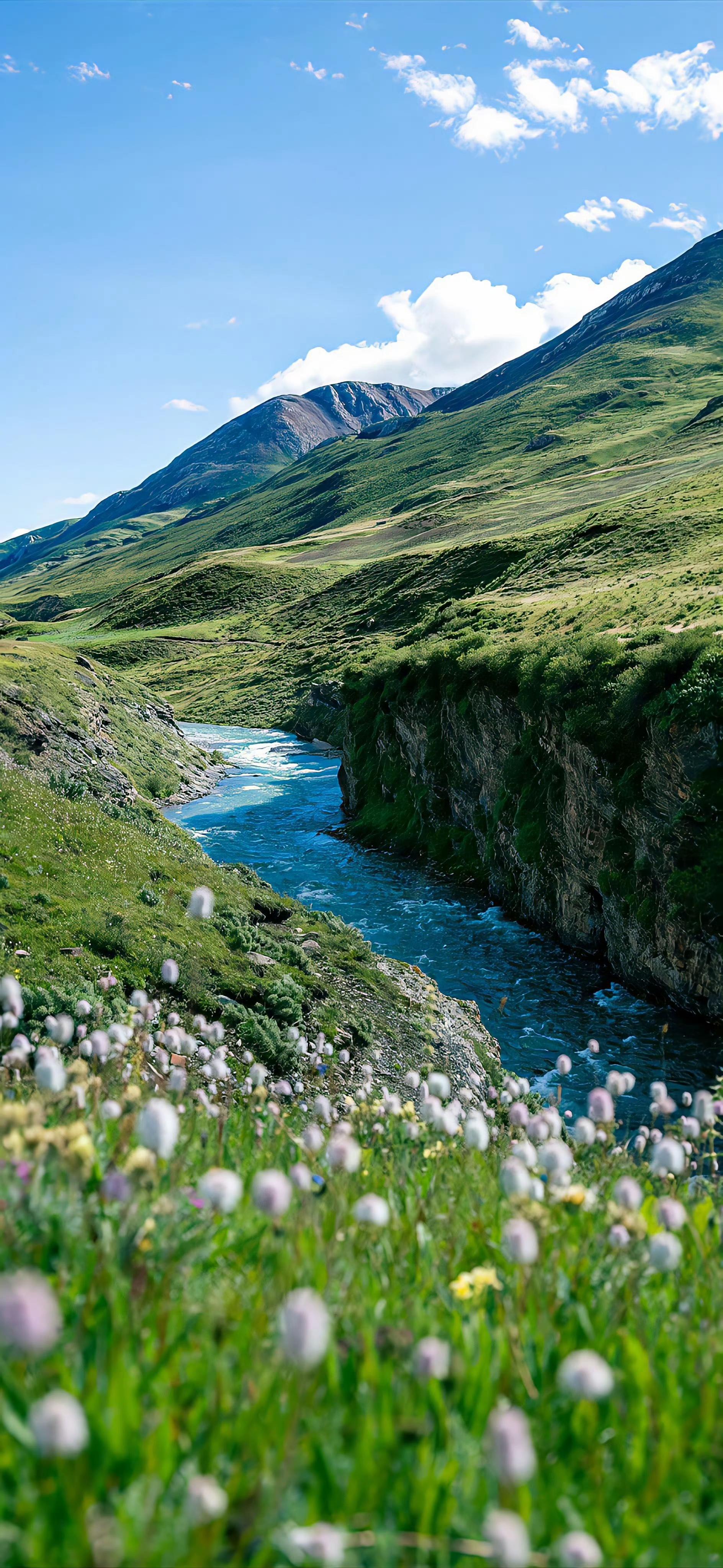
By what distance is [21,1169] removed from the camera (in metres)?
3.72

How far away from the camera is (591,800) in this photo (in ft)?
85.3

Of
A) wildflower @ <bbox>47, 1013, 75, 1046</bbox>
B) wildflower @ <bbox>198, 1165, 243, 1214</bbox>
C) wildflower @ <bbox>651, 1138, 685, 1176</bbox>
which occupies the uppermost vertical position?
wildflower @ <bbox>198, 1165, 243, 1214</bbox>

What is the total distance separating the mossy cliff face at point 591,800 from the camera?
2133 cm

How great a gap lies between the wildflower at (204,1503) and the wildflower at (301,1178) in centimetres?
189

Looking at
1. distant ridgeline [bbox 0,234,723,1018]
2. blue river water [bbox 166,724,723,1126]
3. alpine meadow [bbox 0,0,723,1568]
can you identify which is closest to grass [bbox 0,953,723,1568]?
alpine meadow [bbox 0,0,723,1568]

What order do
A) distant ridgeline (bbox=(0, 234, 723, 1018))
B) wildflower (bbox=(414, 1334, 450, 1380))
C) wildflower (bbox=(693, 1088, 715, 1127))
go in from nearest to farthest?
wildflower (bbox=(414, 1334, 450, 1380)), wildflower (bbox=(693, 1088, 715, 1127)), distant ridgeline (bbox=(0, 234, 723, 1018))

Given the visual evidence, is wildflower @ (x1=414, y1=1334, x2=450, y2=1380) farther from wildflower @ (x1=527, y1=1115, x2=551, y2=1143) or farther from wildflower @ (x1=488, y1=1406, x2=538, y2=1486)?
wildflower @ (x1=527, y1=1115, x2=551, y2=1143)

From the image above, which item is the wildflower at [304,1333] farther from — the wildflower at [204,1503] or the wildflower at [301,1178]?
the wildflower at [301,1178]

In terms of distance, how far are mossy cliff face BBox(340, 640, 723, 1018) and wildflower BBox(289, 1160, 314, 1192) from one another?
17.5 metres

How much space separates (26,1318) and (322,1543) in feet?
3.16

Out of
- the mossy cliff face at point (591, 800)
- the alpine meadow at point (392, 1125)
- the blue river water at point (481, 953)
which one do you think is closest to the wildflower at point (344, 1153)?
the alpine meadow at point (392, 1125)

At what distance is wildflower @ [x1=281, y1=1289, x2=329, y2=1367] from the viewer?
2260mm

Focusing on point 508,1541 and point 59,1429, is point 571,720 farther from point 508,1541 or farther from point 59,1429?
point 59,1429

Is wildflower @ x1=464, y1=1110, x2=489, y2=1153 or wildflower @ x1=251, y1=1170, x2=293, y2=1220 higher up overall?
wildflower @ x1=251, y1=1170, x2=293, y2=1220
